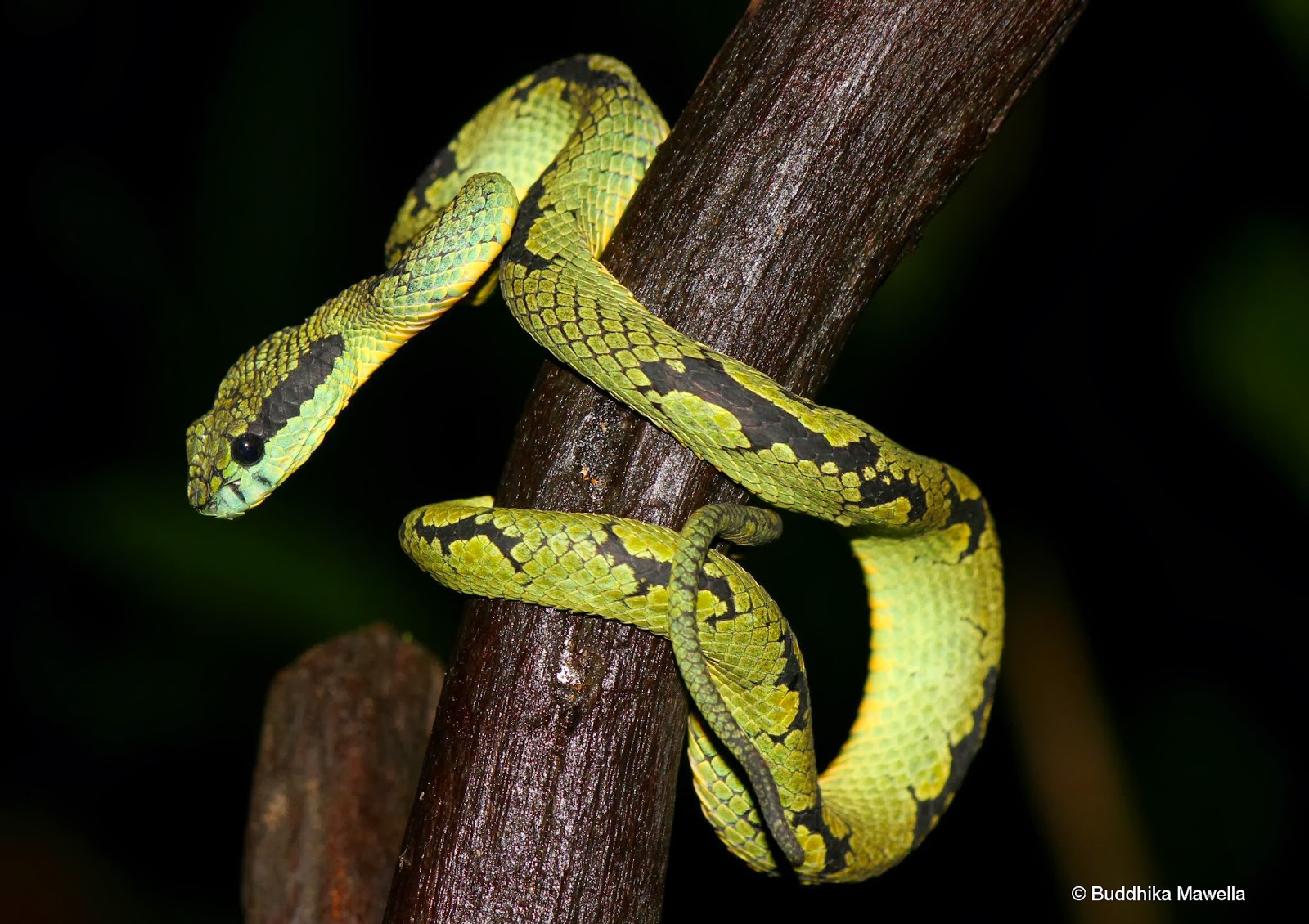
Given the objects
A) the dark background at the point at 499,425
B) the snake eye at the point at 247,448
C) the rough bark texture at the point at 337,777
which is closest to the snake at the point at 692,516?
the snake eye at the point at 247,448

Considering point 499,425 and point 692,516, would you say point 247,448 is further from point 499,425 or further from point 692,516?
point 499,425

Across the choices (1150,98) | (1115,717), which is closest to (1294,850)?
(1115,717)

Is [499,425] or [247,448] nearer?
[247,448]

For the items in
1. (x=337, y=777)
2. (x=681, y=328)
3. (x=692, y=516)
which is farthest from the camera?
(x=337, y=777)

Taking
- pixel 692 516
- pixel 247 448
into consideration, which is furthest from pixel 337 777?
pixel 692 516

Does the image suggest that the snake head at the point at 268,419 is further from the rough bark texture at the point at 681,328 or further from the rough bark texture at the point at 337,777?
the rough bark texture at the point at 681,328

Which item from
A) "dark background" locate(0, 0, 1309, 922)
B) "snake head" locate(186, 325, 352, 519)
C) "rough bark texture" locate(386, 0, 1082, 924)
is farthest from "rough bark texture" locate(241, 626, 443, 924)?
"dark background" locate(0, 0, 1309, 922)
